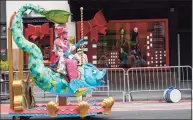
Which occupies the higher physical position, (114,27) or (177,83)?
(114,27)

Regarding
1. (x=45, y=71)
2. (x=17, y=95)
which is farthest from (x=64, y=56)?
(x=17, y=95)

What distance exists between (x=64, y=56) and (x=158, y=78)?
22.1 ft

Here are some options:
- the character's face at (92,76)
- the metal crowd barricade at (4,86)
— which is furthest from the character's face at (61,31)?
the metal crowd barricade at (4,86)

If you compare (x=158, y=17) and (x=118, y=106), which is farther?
(x=158, y=17)

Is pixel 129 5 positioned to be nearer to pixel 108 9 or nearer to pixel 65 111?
pixel 108 9

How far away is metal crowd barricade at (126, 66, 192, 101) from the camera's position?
16266mm

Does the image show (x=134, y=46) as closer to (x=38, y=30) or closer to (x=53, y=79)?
(x=38, y=30)

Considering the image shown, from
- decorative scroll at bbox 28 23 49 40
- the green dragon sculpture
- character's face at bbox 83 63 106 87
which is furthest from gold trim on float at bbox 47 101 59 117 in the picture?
decorative scroll at bbox 28 23 49 40

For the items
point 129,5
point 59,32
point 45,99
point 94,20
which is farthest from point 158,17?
point 59,32

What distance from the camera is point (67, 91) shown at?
10.8 metres

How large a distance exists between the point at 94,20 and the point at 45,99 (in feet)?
15.7

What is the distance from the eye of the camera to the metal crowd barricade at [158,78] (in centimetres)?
1627

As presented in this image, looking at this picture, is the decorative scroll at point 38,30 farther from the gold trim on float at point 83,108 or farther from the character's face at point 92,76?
the gold trim on float at point 83,108

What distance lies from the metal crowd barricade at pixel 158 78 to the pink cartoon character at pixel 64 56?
17.0 feet
